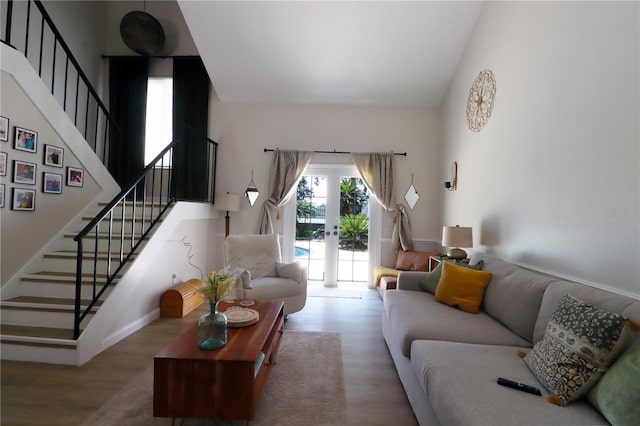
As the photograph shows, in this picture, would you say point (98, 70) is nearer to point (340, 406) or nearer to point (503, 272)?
point (340, 406)

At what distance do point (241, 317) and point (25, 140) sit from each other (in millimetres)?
2928

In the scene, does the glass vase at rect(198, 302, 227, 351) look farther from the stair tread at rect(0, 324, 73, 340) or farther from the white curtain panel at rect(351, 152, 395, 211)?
the white curtain panel at rect(351, 152, 395, 211)

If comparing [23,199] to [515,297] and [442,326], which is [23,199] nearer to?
[442,326]

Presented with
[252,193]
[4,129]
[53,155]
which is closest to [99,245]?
[53,155]

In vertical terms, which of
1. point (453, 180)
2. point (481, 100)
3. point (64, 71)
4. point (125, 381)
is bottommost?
point (125, 381)

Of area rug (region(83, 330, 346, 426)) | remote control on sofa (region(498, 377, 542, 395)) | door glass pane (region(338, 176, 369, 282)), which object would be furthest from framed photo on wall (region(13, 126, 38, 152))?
remote control on sofa (region(498, 377, 542, 395))

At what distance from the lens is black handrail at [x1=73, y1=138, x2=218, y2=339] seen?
2.33 metres

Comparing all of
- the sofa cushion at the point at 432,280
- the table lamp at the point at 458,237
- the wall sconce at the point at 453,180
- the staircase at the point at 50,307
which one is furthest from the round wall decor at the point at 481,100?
the staircase at the point at 50,307

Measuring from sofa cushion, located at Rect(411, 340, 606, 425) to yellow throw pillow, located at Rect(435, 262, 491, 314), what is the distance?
59 centimetres

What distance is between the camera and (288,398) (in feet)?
6.34

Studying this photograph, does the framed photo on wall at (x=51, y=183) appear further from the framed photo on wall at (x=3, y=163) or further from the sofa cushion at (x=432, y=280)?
the sofa cushion at (x=432, y=280)

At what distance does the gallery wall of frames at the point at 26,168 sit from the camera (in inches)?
106

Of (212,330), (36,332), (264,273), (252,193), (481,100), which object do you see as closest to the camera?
(212,330)

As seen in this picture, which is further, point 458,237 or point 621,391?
point 458,237
